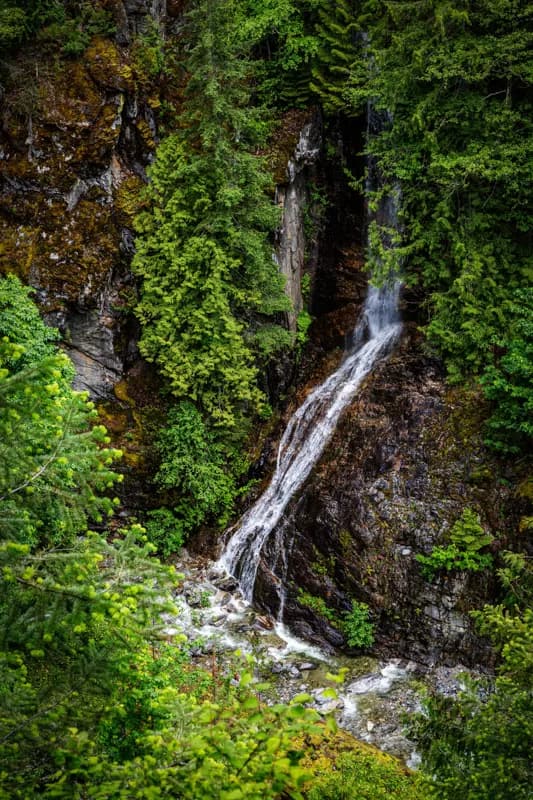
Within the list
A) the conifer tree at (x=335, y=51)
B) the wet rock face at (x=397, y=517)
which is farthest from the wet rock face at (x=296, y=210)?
A: the wet rock face at (x=397, y=517)

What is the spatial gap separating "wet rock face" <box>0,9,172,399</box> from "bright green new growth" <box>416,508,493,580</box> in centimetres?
741

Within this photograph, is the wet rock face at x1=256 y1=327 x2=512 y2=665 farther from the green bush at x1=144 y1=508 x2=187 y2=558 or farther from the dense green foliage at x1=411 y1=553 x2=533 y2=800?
the dense green foliage at x1=411 y1=553 x2=533 y2=800

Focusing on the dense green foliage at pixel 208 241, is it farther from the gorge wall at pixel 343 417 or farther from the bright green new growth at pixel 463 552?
the bright green new growth at pixel 463 552

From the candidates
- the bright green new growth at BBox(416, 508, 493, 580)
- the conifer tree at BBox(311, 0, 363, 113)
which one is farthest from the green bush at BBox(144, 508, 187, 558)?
the conifer tree at BBox(311, 0, 363, 113)

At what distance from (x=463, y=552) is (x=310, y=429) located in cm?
429

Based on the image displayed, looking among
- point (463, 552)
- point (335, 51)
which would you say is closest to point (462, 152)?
point (335, 51)

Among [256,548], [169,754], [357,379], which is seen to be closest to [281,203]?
[357,379]

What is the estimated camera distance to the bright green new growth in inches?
364

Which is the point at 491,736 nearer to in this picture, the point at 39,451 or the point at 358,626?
the point at 39,451

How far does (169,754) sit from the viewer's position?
2.84 m

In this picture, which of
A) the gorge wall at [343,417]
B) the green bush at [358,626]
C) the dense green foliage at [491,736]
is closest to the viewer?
the dense green foliage at [491,736]

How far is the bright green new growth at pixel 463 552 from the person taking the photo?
9.23 metres

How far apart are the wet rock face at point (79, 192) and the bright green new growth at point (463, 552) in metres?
7.41

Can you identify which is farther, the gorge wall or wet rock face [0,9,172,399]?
wet rock face [0,9,172,399]
